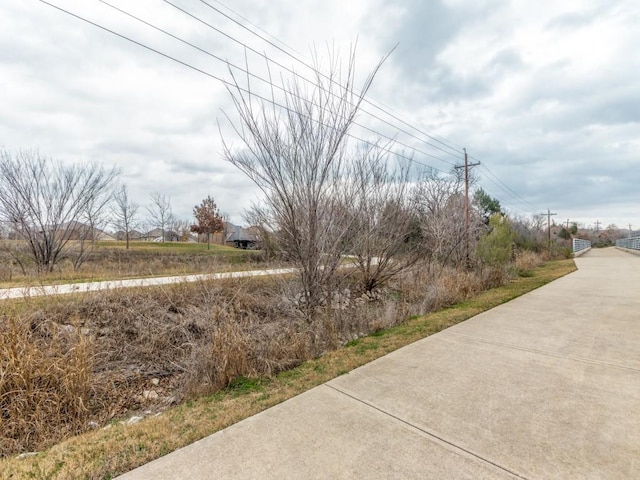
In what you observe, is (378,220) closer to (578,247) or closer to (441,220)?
(441,220)

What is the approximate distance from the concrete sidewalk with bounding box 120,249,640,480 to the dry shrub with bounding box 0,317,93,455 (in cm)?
173

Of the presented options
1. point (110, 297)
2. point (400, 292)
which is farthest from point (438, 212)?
point (110, 297)

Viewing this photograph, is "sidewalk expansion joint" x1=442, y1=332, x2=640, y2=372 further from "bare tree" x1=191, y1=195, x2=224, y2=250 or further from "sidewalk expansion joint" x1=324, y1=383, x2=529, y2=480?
"bare tree" x1=191, y1=195, x2=224, y2=250

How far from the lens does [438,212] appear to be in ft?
42.9

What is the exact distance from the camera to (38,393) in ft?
10.2

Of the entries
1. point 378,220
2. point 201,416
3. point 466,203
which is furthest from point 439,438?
point 466,203

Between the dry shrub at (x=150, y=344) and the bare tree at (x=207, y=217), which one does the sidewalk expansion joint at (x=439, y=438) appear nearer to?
the dry shrub at (x=150, y=344)

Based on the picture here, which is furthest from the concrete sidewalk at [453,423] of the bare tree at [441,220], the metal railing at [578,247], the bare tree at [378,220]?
the metal railing at [578,247]

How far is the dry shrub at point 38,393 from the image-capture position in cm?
288

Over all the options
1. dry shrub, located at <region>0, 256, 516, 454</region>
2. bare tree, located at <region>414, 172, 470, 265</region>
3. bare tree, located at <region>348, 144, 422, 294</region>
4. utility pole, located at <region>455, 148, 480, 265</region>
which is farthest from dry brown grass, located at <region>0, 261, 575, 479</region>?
utility pole, located at <region>455, 148, 480, 265</region>

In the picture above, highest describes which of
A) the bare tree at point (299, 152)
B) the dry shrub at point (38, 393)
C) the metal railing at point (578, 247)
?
the bare tree at point (299, 152)

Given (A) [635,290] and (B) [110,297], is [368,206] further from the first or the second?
(A) [635,290]

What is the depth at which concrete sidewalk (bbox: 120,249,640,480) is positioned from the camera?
1.95 m

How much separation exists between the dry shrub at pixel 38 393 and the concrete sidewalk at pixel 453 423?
68.1 inches
